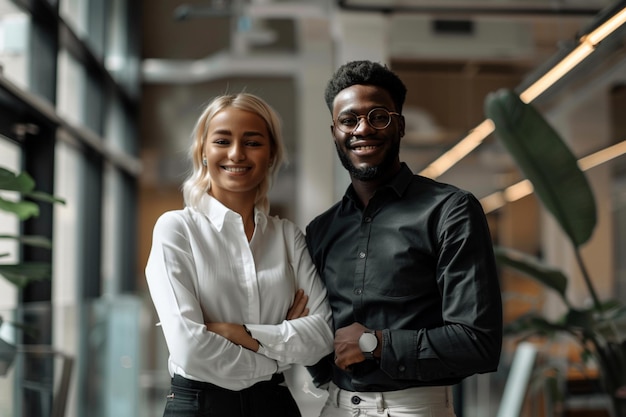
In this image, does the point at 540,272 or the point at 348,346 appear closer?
the point at 348,346

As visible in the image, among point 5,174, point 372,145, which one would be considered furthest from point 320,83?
point 372,145

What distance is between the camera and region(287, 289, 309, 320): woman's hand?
89.9 inches

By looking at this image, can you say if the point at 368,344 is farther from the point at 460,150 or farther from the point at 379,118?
the point at 460,150

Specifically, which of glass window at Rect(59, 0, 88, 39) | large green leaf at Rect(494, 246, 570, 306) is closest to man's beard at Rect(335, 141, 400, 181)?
large green leaf at Rect(494, 246, 570, 306)

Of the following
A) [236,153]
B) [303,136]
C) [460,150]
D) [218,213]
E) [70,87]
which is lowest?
[218,213]

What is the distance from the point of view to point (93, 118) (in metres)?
8.09

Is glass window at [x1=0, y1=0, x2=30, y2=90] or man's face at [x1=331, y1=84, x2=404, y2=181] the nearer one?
man's face at [x1=331, y1=84, x2=404, y2=181]

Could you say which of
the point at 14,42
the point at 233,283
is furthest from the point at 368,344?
the point at 14,42

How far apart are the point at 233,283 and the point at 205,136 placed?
393mm

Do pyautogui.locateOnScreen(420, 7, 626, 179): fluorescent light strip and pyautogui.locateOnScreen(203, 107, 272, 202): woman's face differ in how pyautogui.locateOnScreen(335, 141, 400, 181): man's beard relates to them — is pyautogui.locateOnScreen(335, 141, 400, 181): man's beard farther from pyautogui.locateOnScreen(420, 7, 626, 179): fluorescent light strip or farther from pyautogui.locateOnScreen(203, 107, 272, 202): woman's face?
pyautogui.locateOnScreen(420, 7, 626, 179): fluorescent light strip

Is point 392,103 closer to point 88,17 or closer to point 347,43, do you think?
point 347,43

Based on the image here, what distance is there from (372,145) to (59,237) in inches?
188

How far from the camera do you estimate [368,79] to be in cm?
227

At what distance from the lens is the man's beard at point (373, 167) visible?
2252 millimetres
